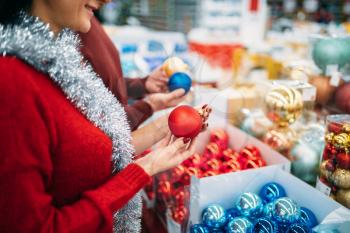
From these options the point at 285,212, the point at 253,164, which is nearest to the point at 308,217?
the point at 285,212

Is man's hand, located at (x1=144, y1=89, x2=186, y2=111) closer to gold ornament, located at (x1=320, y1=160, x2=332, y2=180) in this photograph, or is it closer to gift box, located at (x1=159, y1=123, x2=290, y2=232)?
gift box, located at (x1=159, y1=123, x2=290, y2=232)

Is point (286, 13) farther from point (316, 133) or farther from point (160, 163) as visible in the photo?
point (160, 163)

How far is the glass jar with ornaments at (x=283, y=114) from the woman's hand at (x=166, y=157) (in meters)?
0.58

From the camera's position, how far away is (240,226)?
3.51 ft

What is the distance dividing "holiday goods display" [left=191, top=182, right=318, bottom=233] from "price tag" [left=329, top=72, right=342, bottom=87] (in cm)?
64

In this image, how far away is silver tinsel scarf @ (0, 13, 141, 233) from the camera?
0.80m

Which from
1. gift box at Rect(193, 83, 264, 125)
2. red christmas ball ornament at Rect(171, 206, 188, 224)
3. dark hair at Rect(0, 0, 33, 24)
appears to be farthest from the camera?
Answer: gift box at Rect(193, 83, 264, 125)

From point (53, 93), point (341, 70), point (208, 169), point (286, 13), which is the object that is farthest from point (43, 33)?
point (286, 13)

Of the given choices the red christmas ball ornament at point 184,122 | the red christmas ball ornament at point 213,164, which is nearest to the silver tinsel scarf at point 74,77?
the red christmas ball ornament at point 184,122

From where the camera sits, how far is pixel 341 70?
5.59 ft

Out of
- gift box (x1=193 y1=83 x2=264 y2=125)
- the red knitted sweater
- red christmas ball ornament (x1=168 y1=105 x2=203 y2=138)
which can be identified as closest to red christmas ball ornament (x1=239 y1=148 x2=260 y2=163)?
gift box (x1=193 y1=83 x2=264 y2=125)

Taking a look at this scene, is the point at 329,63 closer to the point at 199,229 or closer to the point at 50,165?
the point at 199,229

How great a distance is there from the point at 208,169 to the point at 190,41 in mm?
2333

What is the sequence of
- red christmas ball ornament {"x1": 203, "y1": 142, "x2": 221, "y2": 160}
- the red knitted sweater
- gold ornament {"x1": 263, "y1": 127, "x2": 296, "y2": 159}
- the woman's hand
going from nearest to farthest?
the red knitted sweater
the woman's hand
gold ornament {"x1": 263, "y1": 127, "x2": 296, "y2": 159}
red christmas ball ornament {"x1": 203, "y1": 142, "x2": 221, "y2": 160}
